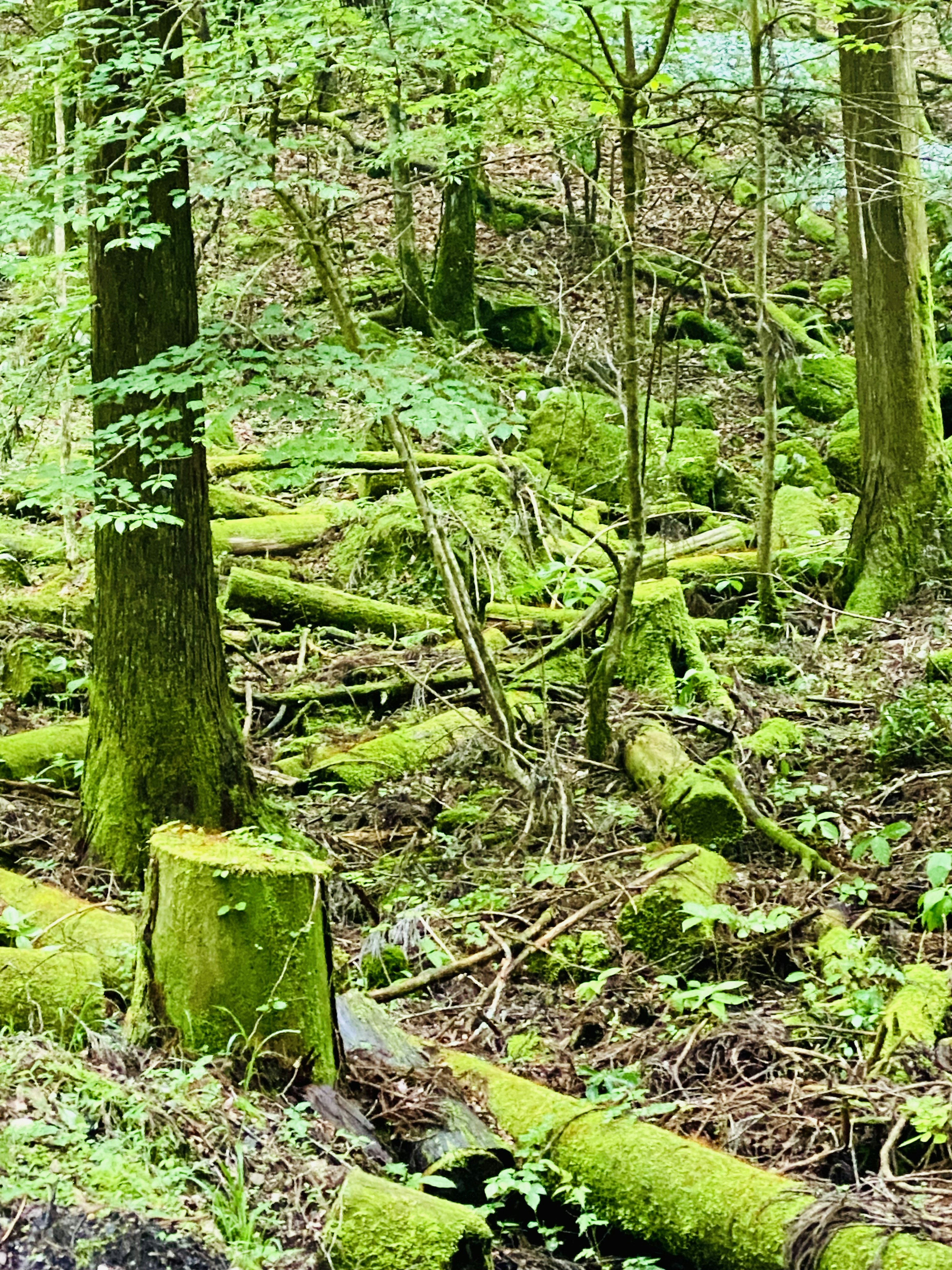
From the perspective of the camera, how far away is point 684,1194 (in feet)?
12.4

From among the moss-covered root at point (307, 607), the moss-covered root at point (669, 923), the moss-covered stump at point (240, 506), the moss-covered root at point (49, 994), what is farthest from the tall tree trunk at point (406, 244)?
the moss-covered root at point (49, 994)

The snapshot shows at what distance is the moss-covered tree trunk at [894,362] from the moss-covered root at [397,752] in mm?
3526

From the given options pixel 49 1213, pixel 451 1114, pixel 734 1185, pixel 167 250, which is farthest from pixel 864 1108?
pixel 167 250

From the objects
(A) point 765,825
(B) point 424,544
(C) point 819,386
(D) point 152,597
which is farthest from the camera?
(C) point 819,386

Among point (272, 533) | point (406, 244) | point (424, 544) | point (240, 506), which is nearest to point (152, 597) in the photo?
point (424, 544)

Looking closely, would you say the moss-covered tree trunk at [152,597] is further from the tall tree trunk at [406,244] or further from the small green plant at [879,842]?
the tall tree trunk at [406,244]

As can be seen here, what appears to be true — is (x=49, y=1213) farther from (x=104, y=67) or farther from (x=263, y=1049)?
(x=104, y=67)

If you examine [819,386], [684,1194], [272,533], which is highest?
[819,386]

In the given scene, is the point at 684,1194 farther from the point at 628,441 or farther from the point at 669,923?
the point at 628,441

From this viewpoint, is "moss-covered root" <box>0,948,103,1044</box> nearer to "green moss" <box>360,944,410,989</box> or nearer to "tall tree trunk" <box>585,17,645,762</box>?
"green moss" <box>360,944,410,989</box>

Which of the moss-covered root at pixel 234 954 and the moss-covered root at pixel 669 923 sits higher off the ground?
the moss-covered root at pixel 234 954

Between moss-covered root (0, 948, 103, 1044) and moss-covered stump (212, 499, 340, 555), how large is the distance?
668cm

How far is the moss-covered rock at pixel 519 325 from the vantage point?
53.5 ft

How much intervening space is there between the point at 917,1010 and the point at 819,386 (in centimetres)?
1198
